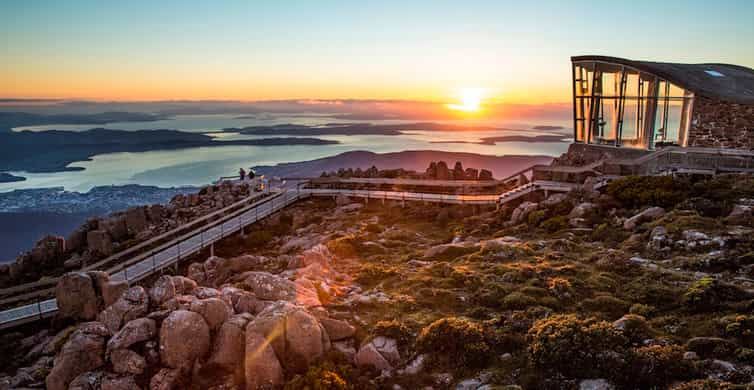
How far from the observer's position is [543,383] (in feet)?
31.3

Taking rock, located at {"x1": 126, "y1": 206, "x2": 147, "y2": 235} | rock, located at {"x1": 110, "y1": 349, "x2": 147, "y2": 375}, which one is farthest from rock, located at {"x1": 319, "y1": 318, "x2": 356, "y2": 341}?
rock, located at {"x1": 126, "y1": 206, "x2": 147, "y2": 235}

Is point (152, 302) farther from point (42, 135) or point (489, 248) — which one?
point (42, 135)

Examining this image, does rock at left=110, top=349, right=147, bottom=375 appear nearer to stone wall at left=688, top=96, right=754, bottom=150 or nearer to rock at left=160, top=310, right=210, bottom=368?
rock at left=160, top=310, right=210, bottom=368

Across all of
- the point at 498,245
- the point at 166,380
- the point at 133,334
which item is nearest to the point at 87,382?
the point at 133,334

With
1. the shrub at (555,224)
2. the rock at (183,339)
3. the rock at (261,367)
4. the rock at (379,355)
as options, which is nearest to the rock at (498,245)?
the shrub at (555,224)

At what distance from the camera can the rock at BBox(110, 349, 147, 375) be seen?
10.5 m

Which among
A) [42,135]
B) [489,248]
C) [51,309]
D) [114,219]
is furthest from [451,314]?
[42,135]

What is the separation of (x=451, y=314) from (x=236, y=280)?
838cm

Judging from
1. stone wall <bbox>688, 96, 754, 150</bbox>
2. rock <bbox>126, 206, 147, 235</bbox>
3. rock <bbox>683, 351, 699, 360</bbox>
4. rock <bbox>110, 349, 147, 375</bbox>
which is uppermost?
stone wall <bbox>688, 96, 754, 150</bbox>

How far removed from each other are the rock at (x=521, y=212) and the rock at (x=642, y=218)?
200 inches

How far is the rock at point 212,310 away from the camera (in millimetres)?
11383

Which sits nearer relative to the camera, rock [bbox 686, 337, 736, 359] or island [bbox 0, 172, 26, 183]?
rock [bbox 686, 337, 736, 359]

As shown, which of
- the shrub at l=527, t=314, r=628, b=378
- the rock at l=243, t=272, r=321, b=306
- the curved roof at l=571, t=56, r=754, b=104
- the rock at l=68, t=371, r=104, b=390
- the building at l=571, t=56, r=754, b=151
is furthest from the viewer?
the curved roof at l=571, t=56, r=754, b=104

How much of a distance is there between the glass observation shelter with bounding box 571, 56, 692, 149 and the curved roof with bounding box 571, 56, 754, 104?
0.12 metres
